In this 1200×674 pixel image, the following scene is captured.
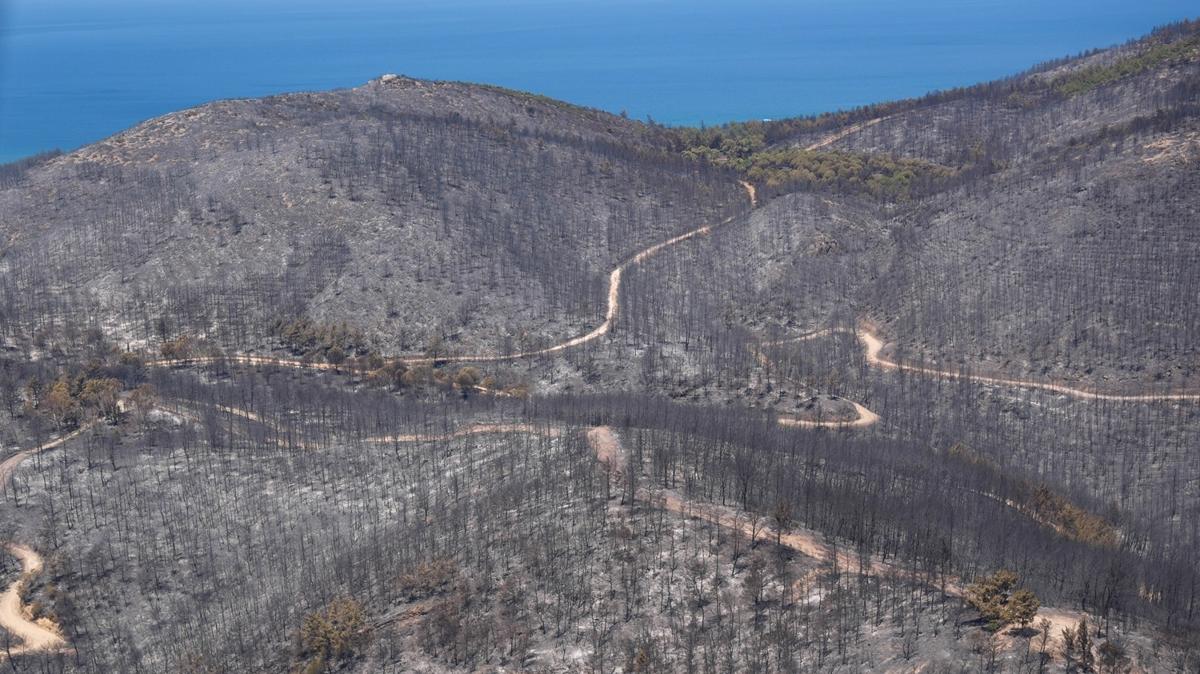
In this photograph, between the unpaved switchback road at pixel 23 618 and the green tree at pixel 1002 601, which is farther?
the unpaved switchback road at pixel 23 618

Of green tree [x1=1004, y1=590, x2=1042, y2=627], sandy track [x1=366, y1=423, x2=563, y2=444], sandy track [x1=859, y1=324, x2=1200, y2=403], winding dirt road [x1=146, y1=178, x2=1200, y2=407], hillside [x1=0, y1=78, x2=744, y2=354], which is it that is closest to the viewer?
green tree [x1=1004, y1=590, x2=1042, y2=627]

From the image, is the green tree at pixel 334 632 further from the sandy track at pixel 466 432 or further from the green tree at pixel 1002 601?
the green tree at pixel 1002 601

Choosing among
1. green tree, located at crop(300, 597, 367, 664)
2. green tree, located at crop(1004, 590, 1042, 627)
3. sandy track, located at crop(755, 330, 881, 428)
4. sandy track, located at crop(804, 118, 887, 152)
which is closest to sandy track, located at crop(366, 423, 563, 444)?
sandy track, located at crop(755, 330, 881, 428)

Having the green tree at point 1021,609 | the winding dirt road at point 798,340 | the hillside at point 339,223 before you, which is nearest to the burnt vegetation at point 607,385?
the green tree at point 1021,609

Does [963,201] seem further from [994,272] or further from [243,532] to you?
[243,532]

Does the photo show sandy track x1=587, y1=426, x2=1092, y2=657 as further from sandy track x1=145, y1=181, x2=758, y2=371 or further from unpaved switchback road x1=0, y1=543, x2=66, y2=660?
sandy track x1=145, y1=181, x2=758, y2=371

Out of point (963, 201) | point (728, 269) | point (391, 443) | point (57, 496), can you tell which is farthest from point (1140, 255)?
point (57, 496)

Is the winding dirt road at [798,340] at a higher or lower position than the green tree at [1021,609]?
higher

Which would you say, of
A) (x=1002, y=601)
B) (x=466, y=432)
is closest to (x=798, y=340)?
(x=466, y=432)

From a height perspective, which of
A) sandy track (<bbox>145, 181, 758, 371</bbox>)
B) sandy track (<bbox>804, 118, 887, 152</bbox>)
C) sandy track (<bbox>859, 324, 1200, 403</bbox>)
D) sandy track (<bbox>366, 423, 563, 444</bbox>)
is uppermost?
sandy track (<bbox>804, 118, 887, 152</bbox>)
